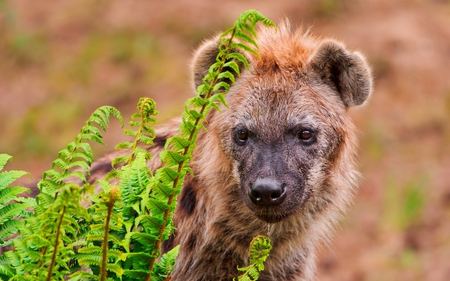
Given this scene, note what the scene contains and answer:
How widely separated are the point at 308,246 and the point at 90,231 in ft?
7.84

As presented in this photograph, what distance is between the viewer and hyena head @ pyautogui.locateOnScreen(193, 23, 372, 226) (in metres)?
3.66

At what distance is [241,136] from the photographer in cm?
388

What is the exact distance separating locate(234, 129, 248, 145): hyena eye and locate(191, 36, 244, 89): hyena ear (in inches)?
18.2

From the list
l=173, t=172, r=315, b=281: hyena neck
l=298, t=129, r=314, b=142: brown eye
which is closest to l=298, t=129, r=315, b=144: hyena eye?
l=298, t=129, r=314, b=142: brown eye

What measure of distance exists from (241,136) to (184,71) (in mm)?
6587

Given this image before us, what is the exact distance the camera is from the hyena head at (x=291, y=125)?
144 inches

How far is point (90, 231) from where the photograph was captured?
226 centimetres

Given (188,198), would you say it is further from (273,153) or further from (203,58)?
(203,58)

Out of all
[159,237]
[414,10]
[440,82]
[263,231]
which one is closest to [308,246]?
[263,231]

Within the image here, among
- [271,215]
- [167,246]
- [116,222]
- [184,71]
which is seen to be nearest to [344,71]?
[271,215]

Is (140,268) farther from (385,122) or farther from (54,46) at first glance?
(54,46)

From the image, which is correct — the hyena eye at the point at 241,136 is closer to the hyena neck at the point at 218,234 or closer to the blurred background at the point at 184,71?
the hyena neck at the point at 218,234

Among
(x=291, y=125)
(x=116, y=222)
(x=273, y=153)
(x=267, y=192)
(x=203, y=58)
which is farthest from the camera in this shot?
(x=203, y=58)

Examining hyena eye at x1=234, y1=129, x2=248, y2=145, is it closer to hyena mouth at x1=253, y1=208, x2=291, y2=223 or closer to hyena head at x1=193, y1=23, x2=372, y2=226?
hyena head at x1=193, y1=23, x2=372, y2=226
